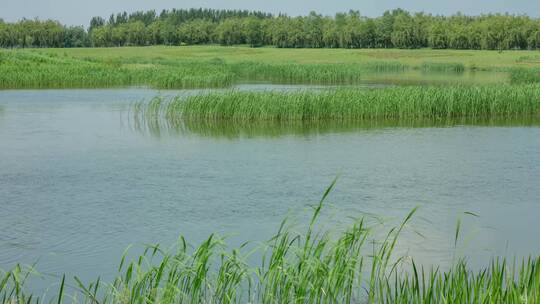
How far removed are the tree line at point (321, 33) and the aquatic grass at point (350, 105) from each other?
213 ft

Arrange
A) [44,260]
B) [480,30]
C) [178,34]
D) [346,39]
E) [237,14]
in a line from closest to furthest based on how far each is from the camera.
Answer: [44,260], [480,30], [346,39], [178,34], [237,14]

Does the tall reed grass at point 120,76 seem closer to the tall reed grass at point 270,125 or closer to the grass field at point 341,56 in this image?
the tall reed grass at point 270,125

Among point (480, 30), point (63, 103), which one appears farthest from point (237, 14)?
point (63, 103)

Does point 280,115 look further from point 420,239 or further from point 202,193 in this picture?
point 420,239

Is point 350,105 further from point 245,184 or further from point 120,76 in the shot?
point 120,76

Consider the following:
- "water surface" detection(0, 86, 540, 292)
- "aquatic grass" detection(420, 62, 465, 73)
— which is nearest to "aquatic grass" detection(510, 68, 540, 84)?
"aquatic grass" detection(420, 62, 465, 73)

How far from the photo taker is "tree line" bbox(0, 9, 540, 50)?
90.1 meters

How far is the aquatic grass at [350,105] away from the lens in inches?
946

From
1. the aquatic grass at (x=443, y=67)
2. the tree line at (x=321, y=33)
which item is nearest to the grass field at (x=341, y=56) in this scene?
the aquatic grass at (x=443, y=67)

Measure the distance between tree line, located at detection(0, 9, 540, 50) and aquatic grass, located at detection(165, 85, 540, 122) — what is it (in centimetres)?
6498

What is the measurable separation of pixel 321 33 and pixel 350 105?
81956mm

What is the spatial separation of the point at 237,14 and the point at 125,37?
1713 inches

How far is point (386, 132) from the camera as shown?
22062 millimetres

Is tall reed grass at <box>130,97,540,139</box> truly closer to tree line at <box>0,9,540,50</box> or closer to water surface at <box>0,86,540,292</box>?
water surface at <box>0,86,540,292</box>
